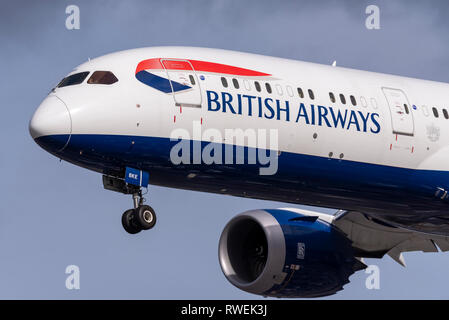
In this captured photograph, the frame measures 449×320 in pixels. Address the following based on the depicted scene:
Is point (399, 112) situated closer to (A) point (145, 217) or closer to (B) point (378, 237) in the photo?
(B) point (378, 237)

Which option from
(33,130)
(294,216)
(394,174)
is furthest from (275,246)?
(33,130)

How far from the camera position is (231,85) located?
38625 mm

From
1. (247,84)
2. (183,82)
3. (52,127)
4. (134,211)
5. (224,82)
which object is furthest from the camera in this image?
(247,84)

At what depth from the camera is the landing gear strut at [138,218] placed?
122 ft

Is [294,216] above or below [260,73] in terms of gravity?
below

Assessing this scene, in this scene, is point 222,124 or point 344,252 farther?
point 344,252

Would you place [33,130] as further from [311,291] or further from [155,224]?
[311,291]

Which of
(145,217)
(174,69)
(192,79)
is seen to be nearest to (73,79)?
(174,69)

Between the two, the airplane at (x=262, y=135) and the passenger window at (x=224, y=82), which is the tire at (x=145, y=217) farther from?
the passenger window at (x=224, y=82)

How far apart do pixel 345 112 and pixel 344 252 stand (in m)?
8.30

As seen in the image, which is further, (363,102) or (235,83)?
(363,102)

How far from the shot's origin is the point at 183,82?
124ft

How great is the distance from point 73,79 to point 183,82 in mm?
3092

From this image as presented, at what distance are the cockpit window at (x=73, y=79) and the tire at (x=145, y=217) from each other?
3.96m
